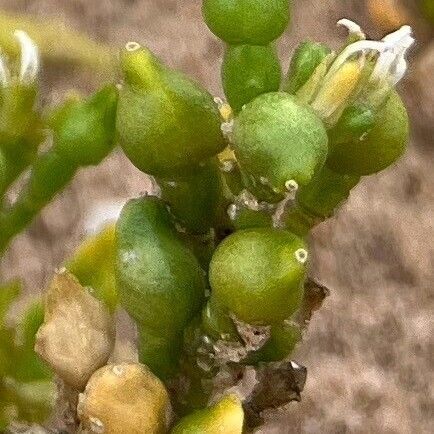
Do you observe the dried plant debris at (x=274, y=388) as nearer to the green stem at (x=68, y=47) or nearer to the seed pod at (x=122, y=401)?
the seed pod at (x=122, y=401)

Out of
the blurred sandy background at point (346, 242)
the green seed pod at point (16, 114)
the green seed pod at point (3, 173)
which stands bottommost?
the blurred sandy background at point (346, 242)

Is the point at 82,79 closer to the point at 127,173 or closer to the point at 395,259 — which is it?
the point at 127,173

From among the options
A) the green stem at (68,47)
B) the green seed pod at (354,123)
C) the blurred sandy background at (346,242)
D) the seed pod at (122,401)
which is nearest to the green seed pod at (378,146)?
the green seed pod at (354,123)

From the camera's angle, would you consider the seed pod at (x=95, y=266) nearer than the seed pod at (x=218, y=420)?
No

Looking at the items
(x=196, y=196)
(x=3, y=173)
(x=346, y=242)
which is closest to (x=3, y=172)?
(x=3, y=173)

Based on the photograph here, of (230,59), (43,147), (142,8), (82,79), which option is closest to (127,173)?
(82,79)

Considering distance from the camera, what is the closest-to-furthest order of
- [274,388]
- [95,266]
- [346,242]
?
1. [274,388]
2. [95,266]
3. [346,242]

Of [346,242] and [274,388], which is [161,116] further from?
[346,242]
